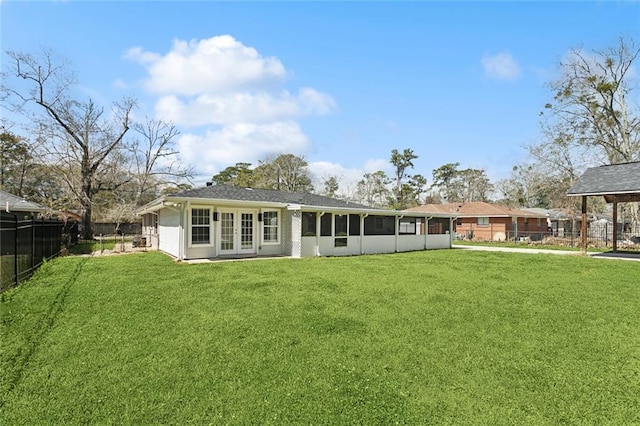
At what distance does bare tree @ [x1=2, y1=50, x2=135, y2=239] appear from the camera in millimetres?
22016

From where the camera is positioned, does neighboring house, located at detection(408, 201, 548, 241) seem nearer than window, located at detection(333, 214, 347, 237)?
No

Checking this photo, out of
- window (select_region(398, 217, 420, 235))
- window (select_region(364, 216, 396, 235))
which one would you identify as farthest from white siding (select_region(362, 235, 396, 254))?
window (select_region(398, 217, 420, 235))

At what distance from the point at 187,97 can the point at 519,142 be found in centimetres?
2754

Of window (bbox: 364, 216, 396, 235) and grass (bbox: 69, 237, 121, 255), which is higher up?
window (bbox: 364, 216, 396, 235)

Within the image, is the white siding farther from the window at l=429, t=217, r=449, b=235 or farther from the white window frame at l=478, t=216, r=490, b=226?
the white window frame at l=478, t=216, r=490, b=226

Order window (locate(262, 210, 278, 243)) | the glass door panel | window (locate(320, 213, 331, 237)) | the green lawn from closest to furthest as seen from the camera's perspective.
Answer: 1. the green lawn
2. the glass door panel
3. window (locate(262, 210, 278, 243))
4. window (locate(320, 213, 331, 237))

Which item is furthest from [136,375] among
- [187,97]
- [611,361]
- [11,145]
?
[11,145]

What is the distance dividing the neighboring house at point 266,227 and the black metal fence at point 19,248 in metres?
3.78

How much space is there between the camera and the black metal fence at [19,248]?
684cm

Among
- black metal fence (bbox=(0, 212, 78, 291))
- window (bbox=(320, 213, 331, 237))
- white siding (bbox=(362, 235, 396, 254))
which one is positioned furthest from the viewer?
white siding (bbox=(362, 235, 396, 254))

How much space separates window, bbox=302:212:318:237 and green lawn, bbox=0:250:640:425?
6.19m

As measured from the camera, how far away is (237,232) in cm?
1333

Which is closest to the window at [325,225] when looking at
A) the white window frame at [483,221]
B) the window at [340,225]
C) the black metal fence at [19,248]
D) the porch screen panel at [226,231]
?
the window at [340,225]

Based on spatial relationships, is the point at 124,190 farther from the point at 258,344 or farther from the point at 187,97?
the point at 258,344
